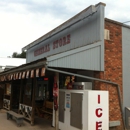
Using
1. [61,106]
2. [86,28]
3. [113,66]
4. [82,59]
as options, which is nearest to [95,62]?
[82,59]

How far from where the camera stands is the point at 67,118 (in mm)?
8211

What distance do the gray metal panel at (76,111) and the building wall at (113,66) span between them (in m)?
1.40

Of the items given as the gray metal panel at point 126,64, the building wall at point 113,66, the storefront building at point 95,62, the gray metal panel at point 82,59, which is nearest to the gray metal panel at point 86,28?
the storefront building at point 95,62

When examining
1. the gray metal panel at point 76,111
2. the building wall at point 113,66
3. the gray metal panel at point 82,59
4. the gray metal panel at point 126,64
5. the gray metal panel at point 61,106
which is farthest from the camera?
the gray metal panel at point 126,64

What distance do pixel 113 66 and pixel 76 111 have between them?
118 inches

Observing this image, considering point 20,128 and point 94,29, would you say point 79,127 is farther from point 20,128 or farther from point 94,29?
point 94,29

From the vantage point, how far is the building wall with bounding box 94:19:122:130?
8.91 m

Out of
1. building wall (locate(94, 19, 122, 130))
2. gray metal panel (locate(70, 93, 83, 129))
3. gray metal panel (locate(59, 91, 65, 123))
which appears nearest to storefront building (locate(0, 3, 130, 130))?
building wall (locate(94, 19, 122, 130))

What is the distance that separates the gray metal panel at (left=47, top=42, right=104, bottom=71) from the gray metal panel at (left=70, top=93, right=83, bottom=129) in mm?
1189

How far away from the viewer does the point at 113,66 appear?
9305mm

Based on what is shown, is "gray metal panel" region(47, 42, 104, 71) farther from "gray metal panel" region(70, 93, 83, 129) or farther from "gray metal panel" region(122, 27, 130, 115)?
"gray metal panel" region(122, 27, 130, 115)

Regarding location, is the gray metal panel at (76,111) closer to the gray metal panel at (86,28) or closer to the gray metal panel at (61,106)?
the gray metal panel at (61,106)

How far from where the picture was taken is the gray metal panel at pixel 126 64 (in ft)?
31.9

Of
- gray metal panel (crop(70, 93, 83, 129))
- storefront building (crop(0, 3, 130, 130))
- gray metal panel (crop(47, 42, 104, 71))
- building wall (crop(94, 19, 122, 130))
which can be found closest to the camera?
gray metal panel (crop(47, 42, 104, 71))
